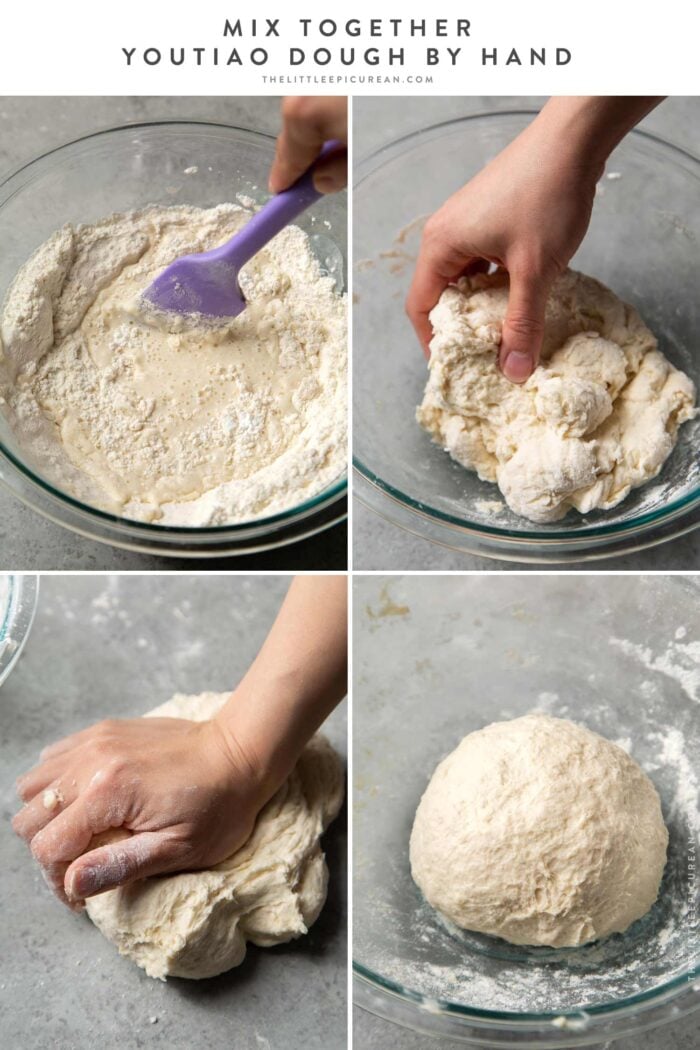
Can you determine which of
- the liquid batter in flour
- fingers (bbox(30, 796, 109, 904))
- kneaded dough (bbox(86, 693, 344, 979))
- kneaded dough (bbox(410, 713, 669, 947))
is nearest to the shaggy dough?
the liquid batter in flour

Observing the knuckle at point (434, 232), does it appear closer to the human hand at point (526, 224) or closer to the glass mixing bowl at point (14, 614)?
the human hand at point (526, 224)

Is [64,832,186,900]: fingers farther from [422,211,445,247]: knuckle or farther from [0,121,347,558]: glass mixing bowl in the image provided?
[422,211,445,247]: knuckle

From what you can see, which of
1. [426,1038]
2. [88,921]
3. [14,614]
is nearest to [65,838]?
[88,921]

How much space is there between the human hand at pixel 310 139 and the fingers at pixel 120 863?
60 centimetres

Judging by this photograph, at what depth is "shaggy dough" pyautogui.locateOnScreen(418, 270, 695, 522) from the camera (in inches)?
29.0

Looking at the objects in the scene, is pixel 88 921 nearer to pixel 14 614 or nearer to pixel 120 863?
pixel 120 863

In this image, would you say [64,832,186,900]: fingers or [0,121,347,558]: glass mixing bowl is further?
[0,121,347,558]: glass mixing bowl

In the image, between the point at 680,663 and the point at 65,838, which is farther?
the point at 680,663

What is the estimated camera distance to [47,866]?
2.36 ft

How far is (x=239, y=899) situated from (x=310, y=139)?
0.70 meters

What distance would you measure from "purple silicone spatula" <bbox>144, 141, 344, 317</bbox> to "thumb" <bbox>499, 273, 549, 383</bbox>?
21cm

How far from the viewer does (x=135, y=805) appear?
0.72 m
